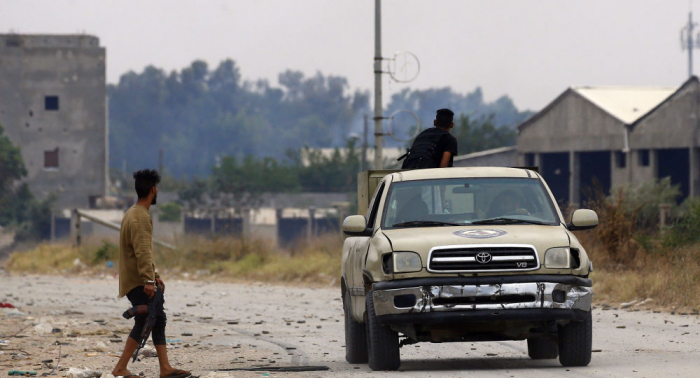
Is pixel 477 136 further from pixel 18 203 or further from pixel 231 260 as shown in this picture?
pixel 231 260

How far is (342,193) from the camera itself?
340 feet

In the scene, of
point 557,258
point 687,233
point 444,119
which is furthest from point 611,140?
point 557,258

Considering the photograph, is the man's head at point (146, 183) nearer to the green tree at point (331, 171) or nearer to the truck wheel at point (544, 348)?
the truck wheel at point (544, 348)

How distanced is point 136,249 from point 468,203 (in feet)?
9.79

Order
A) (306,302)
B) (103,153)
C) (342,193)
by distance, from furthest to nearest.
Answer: (342,193)
(103,153)
(306,302)

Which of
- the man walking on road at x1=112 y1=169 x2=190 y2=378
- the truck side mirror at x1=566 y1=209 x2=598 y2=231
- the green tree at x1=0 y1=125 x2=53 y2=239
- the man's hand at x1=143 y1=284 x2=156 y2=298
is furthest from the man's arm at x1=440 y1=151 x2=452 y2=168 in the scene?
the green tree at x1=0 y1=125 x2=53 y2=239

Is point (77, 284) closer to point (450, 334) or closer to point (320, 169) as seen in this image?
point (450, 334)

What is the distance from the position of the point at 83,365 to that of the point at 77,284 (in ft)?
55.1

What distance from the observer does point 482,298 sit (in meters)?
9.09

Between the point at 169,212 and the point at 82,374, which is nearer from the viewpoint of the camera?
the point at 82,374

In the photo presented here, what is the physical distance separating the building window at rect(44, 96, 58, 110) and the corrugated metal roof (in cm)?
4994

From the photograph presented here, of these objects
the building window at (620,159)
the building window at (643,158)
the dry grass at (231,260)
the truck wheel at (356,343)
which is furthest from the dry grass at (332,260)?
the building window at (620,159)

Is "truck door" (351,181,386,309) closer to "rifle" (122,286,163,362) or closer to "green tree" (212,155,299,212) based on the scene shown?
"rifle" (122,286,163,362)

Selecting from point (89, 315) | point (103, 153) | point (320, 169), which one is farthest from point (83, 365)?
point (320, 169)
